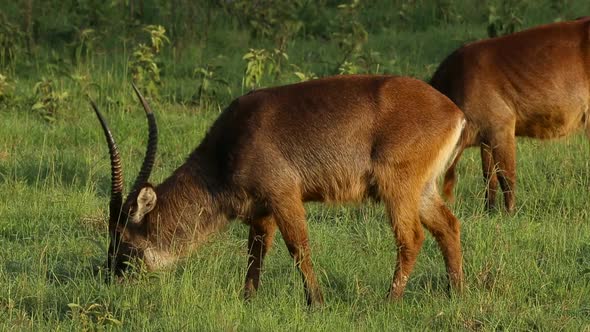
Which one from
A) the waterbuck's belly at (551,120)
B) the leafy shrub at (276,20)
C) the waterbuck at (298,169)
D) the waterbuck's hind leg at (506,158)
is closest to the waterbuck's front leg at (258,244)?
the waterbuck at (298,169)

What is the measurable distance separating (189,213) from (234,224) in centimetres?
127

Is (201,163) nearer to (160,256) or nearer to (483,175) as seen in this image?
(160,256)

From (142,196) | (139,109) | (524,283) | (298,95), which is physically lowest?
(139,109)

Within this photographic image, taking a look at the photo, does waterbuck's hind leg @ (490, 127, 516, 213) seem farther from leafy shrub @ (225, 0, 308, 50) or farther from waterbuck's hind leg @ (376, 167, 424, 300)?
leafy shrub @ (225, 0, 308, 50)

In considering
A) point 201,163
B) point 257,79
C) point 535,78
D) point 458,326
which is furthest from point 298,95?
point 257,79

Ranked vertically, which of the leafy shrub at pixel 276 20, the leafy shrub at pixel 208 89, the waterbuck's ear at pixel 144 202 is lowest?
the leafy shrub at pixel 208 89

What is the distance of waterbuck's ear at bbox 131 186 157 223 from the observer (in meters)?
5.57

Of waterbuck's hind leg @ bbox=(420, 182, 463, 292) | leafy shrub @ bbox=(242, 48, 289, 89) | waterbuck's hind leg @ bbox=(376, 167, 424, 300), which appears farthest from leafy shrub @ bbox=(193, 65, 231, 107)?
waterbuck's hind leg @ bbox=(376, 167, 424, 300)

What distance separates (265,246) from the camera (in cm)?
588

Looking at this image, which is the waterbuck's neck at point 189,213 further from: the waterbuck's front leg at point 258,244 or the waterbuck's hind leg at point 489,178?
the waterbuck's hind leg at point 489,178

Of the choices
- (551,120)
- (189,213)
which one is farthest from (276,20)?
(189,213)

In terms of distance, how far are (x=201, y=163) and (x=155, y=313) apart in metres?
0.91

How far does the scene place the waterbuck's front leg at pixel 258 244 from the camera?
5.81 meters

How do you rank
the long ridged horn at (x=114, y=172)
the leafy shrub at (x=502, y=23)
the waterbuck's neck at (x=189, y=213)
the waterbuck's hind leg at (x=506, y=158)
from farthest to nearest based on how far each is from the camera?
the leafy shrub at (x=502, y=23) → the waterbuck's hind leg at (x=506, y=158) → the waterbuck's neck at (x=189, y=213) → the long ridged horn at (x=114, y=172)
